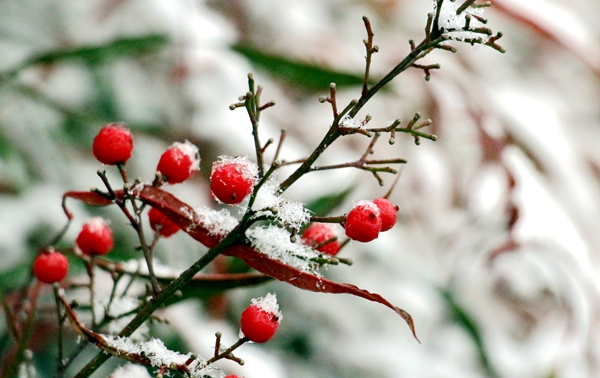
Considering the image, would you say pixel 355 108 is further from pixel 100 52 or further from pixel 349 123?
pixel 100 52

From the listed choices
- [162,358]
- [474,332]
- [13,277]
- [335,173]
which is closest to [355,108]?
[162,358]

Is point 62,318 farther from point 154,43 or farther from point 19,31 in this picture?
point 19,31

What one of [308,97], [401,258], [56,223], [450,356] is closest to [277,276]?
[56,223]

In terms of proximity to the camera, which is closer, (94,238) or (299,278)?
(299,278)

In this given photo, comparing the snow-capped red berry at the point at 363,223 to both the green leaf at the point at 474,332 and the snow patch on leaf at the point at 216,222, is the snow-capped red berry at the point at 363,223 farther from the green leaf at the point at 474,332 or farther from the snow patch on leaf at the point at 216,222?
the green leaf at the point at 474,332

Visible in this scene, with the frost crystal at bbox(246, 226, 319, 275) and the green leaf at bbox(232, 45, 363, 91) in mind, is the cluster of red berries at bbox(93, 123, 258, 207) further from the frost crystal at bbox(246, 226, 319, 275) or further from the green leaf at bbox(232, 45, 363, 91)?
the green leaf at bbox(232, 45, 363, 91)

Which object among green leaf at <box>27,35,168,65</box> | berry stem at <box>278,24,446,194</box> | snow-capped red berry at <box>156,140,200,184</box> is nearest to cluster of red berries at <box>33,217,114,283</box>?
snow-capped red berry at <box>156,140,200,184</box>
